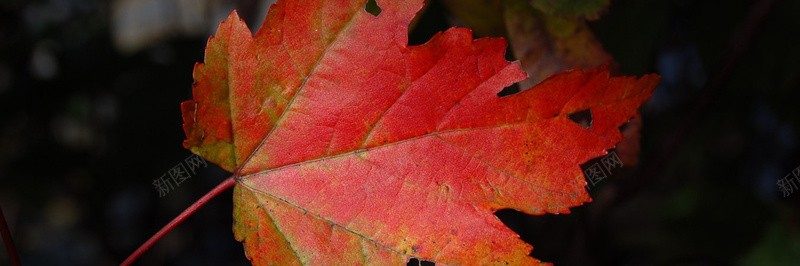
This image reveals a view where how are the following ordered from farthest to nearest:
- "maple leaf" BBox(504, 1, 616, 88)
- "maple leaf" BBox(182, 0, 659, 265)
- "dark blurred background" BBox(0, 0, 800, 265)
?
"dark blurred background" BBox(0, 0, 800, 265)
"maple leaf" BBox(504, 1, 616, 88)
"maple leaf" BBox(182, 0, 659, 265)

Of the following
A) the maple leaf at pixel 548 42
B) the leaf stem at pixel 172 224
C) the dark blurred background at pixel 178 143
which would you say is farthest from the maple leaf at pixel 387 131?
the dark blurred background at pixel 178 143

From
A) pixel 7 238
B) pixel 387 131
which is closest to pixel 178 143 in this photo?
pixel 7 238

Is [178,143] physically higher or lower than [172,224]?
higher

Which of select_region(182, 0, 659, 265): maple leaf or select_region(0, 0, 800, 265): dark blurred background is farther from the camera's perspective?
select_region(0, 0, 800, 265): dark blurred background

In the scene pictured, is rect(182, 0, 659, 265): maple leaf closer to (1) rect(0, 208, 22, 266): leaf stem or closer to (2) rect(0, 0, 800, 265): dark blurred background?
(1) rect(0, 208, 22, 266): leaf stem

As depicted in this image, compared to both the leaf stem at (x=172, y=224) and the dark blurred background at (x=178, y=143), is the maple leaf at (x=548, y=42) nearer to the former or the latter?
the leaf stem at (x=172, y=224)

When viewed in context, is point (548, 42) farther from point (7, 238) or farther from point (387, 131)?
point (7, 238)

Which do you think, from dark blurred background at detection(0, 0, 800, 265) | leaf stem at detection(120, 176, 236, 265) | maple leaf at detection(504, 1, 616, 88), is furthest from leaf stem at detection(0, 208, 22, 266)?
dark blurred background at detection(0, 0, 800, 265)
